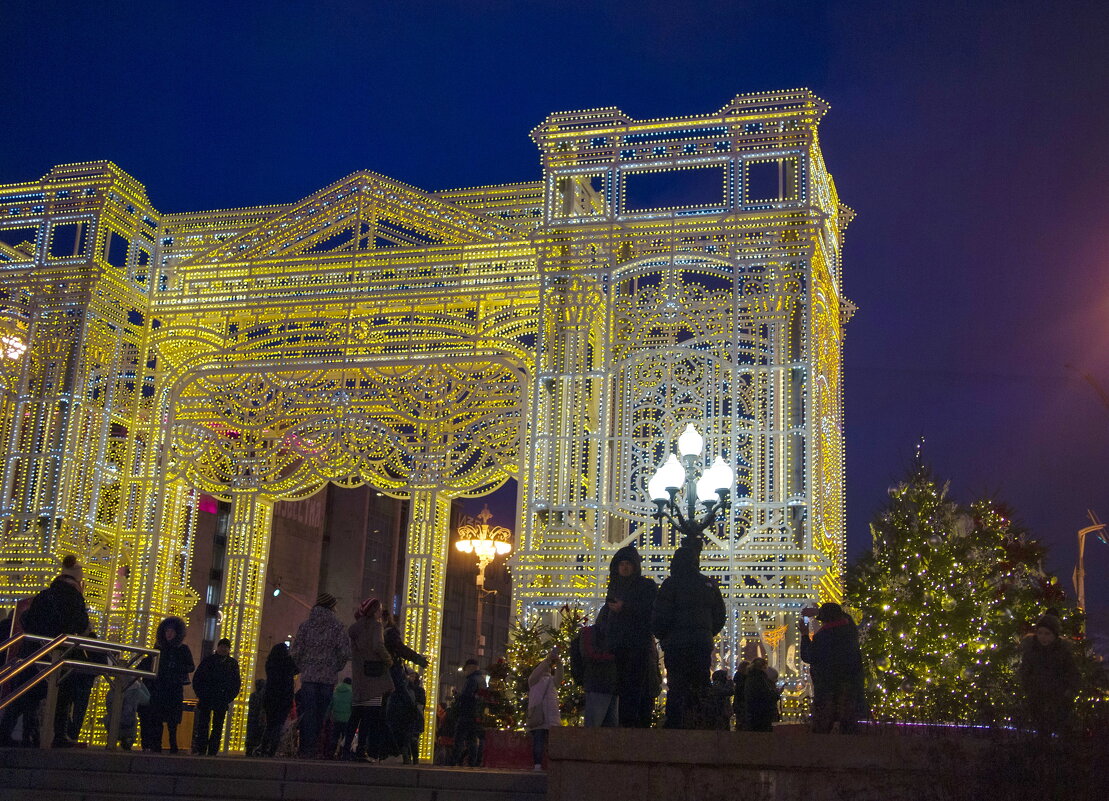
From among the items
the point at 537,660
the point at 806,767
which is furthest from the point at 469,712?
the point at 806,767

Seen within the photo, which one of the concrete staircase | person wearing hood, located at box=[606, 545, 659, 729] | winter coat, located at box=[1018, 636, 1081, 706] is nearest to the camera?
the concrete staircase

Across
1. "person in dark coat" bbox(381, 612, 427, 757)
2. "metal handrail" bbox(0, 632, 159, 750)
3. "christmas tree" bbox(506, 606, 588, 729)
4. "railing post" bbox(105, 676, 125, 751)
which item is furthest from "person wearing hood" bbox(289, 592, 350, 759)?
"christmas tree" bbox(506, 606, 588, 729)

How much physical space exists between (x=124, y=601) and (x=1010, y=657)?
12932 millimetres

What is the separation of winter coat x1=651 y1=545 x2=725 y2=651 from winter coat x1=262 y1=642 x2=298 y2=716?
4.54m

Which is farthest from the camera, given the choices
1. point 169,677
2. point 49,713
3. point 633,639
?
point 169,677

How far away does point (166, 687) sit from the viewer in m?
12.8

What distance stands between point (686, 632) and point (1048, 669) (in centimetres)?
286

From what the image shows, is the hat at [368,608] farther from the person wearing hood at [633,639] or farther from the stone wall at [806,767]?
the stone wall at [806,767]

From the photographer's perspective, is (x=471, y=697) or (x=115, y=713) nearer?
(x=115, y=713)

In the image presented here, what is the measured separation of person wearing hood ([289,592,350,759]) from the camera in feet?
39.3

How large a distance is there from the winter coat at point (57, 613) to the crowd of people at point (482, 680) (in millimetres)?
13

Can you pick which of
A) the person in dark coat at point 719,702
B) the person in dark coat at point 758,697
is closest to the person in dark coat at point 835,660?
the person in dark coat at point 719,702

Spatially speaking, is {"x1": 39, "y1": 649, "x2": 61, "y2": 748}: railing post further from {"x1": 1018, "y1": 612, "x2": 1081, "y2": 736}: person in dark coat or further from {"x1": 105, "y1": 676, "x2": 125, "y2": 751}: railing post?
{"x1": 1018, "y1": 612, "x2": 1081, "y2": 736}: person in dark coat

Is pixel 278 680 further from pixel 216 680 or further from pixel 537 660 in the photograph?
pixel 537 660
